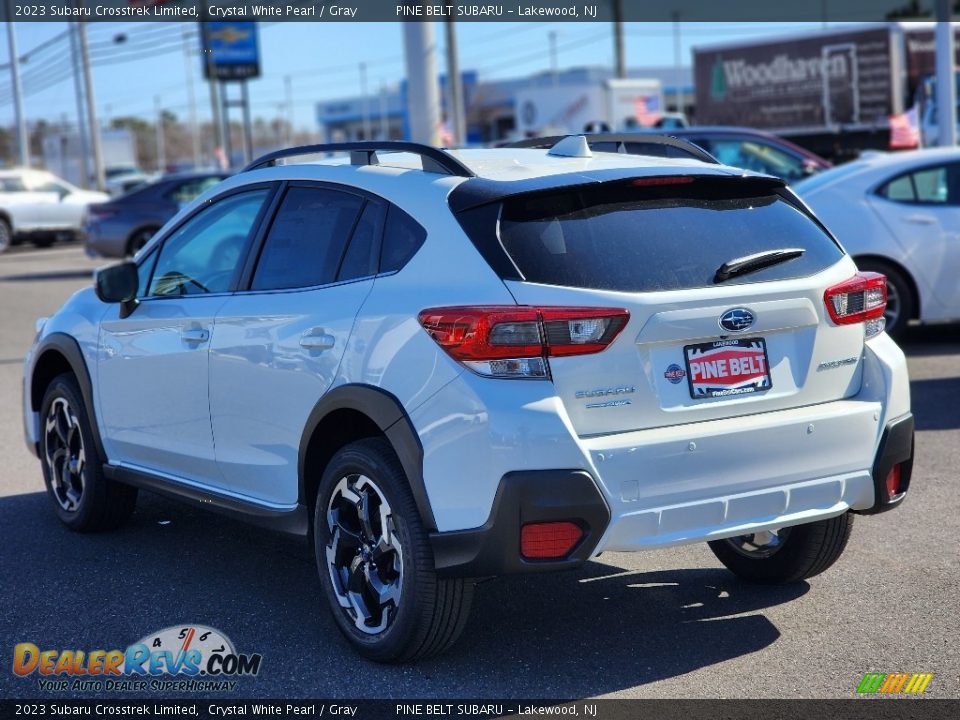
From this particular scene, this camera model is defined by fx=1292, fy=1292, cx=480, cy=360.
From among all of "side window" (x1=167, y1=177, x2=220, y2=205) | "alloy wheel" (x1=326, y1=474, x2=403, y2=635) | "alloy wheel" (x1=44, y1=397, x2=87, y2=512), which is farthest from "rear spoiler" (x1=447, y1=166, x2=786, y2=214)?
"side window" (x1=167, y1=177, x2=220, y2=205)

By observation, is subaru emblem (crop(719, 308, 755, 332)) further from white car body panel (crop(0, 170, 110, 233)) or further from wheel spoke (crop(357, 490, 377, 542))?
white car body panel (crop(0, 170, 110, 233))

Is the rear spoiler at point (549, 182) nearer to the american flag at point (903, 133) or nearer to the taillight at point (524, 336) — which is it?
the taillight at point (524, 336)

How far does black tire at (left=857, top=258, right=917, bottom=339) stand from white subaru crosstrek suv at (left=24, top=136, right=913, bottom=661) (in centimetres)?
594

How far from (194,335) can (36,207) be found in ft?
87.2

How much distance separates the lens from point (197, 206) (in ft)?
18.5

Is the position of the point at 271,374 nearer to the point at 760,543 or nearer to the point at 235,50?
the point at 760,543

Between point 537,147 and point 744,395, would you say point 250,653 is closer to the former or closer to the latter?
point 744,395

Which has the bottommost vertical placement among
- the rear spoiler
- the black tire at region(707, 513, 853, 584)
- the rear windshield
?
the black tire at region(707, 513, 853, 584)

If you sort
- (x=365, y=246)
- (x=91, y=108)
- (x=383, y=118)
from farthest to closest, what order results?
(x=383, y=118) < (x=91, y=108) < (x=365, y=246)

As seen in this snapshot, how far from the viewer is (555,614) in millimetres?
4887

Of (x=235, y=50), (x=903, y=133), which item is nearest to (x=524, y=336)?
(x=903, y=133)

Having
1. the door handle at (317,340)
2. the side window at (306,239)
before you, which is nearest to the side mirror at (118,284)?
the side window at (306,239)

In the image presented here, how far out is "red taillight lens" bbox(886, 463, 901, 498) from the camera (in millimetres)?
4508

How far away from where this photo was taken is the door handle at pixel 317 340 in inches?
178
